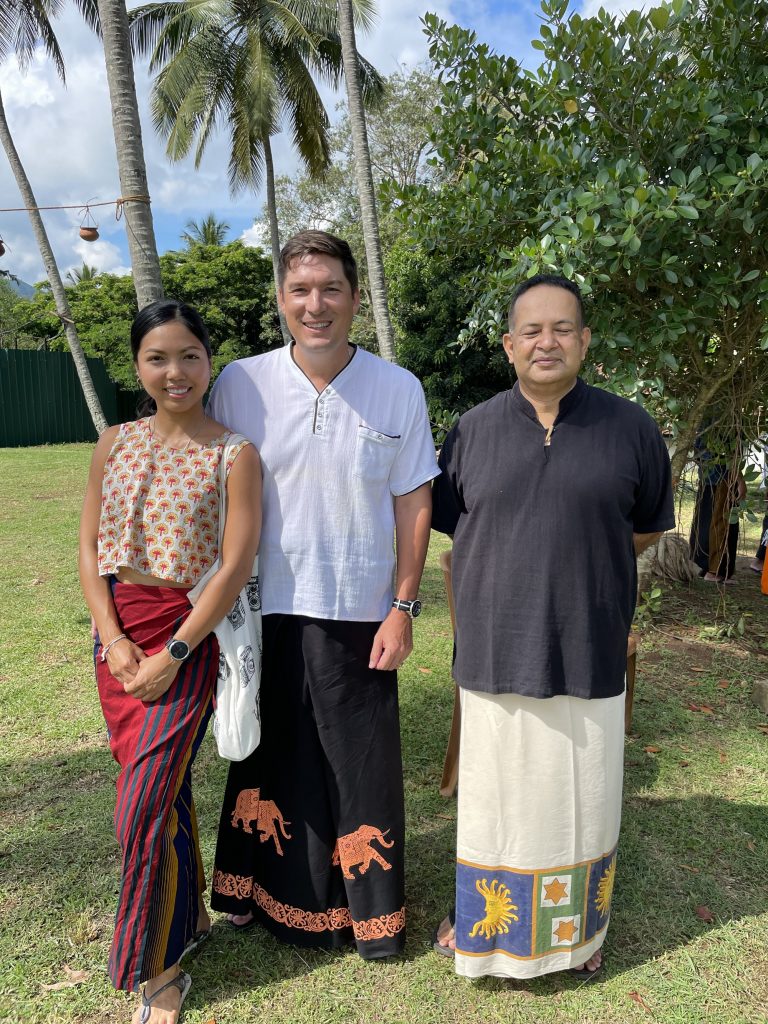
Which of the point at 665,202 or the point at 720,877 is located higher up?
the point at 665,202

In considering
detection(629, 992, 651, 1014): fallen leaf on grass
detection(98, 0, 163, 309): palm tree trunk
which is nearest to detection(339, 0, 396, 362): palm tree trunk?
detection(98, 0, 163, 309): palm tree trunk

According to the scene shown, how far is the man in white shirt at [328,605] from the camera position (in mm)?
2162

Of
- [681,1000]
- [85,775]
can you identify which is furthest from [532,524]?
[85,775]

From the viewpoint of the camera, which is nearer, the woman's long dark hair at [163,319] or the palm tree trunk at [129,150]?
the woman's long dark hair at [163,319]

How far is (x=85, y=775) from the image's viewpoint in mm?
3436

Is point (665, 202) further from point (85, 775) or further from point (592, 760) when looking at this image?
point (85, 775)

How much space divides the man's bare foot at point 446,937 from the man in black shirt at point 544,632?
0.16 meters

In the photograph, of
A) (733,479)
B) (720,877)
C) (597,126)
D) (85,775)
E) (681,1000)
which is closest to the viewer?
(681,1000)

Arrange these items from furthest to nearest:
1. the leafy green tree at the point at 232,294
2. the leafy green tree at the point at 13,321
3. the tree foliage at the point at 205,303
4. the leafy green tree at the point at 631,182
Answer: the leafy green tree at the point at 13,321 → the leafy green tree at the point at 232,294 → the tree foliage at the point at 205,303 → the leafy green tree at the point at 631,182

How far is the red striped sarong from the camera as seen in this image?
6.60 feet

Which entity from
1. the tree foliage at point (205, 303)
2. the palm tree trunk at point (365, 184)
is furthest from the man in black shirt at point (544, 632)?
the tree foliage at point (205, 303)

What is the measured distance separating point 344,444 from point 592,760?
1130 millimetres

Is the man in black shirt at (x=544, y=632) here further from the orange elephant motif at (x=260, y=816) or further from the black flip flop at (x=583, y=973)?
the orange elephant motif at (x=260, y=816)

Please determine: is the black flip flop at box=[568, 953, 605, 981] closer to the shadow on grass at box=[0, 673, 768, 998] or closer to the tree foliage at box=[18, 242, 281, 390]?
the shadow on grass at box=[0, 673, 768, 998]
